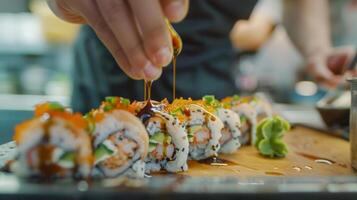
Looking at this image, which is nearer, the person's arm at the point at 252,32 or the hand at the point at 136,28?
the hand at the point at 136,28

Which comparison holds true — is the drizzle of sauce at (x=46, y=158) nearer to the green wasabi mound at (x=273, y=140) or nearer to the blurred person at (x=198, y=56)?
the green wasabi mound at (x=273, y=140)

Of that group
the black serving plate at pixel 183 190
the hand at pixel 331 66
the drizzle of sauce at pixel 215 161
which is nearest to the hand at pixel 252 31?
the hand at pixel 331 66

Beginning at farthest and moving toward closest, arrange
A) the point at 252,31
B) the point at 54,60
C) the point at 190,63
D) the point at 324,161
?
the point at 54,60, the point at 252,31, the point at 190,63, the point at 324,161

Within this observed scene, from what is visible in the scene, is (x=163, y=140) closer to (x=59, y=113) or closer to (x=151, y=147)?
(x=151, y=147)

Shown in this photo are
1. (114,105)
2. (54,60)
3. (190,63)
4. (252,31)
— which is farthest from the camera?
(54,60)

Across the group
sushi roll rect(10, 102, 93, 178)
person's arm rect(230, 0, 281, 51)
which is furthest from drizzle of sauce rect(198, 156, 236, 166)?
person's arm rect(230, 0, 281, 51)

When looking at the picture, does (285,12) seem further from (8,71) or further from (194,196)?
(8,71)

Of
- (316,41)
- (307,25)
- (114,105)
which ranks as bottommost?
(114,105)

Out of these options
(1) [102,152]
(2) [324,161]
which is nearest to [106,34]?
(1) [102,152]
